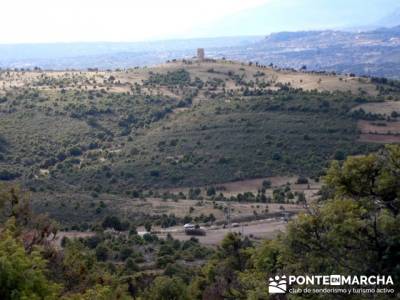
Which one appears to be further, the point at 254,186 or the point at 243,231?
the point at 254,186

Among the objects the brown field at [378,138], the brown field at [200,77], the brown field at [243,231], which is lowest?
the brown field at [243,231]

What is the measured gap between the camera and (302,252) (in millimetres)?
12602

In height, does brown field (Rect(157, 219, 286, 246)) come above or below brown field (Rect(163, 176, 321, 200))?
above

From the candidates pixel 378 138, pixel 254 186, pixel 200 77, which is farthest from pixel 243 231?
pixel 200 77

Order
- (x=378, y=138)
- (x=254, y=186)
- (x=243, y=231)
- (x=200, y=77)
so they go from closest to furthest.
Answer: (x=243, y=231) < (x=254, y=186) < (x=378, y=138) < (x=200, y=77)

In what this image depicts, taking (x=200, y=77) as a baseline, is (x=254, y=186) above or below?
below

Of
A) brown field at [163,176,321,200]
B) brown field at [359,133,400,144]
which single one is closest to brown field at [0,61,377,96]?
brown field at [359,133,400,144]

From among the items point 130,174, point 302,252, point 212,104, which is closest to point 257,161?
point 130,174

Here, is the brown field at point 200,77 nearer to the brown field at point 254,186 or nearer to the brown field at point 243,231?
the brown field at point 254,186

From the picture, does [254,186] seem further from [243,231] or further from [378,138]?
[243,231]

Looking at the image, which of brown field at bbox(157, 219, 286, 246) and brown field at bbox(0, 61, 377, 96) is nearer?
brown field at bbox(157, 219, 286, 246)

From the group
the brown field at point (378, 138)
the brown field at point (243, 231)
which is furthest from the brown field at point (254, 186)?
the brown field at point (243, 231)

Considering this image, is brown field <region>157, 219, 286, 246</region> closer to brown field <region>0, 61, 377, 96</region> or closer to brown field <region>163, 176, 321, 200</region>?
brown field <region>163, 176, 321, 200</region>

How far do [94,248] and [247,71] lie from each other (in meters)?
56.0
